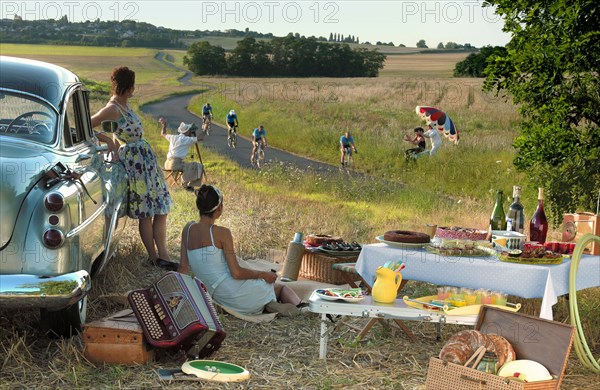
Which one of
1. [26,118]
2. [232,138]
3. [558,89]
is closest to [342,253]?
[26,118]

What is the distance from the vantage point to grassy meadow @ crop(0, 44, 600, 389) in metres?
6.27

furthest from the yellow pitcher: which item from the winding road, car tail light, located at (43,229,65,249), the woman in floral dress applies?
the winding road

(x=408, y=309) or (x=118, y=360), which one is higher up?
(x=408, y=309)

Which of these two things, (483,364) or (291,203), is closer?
(483,364)

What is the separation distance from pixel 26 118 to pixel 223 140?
105 ft

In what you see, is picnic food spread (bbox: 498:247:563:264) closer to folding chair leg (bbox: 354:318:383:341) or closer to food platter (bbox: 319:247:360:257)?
folding chair leg (bbox: 354:318:383:341)

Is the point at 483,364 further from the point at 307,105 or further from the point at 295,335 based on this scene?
the point at 307,105

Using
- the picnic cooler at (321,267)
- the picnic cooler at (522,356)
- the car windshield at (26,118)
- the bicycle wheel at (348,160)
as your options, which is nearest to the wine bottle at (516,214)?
the picnic cooler at (522,356)

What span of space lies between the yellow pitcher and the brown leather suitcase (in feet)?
5.36

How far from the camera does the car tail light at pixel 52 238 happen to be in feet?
19.1

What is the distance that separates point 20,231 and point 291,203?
33.7ft

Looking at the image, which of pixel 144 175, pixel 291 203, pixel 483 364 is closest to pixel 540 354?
pixel 483 364

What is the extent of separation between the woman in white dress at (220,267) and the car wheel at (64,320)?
110cm

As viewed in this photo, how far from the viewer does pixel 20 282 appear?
5.73 m
